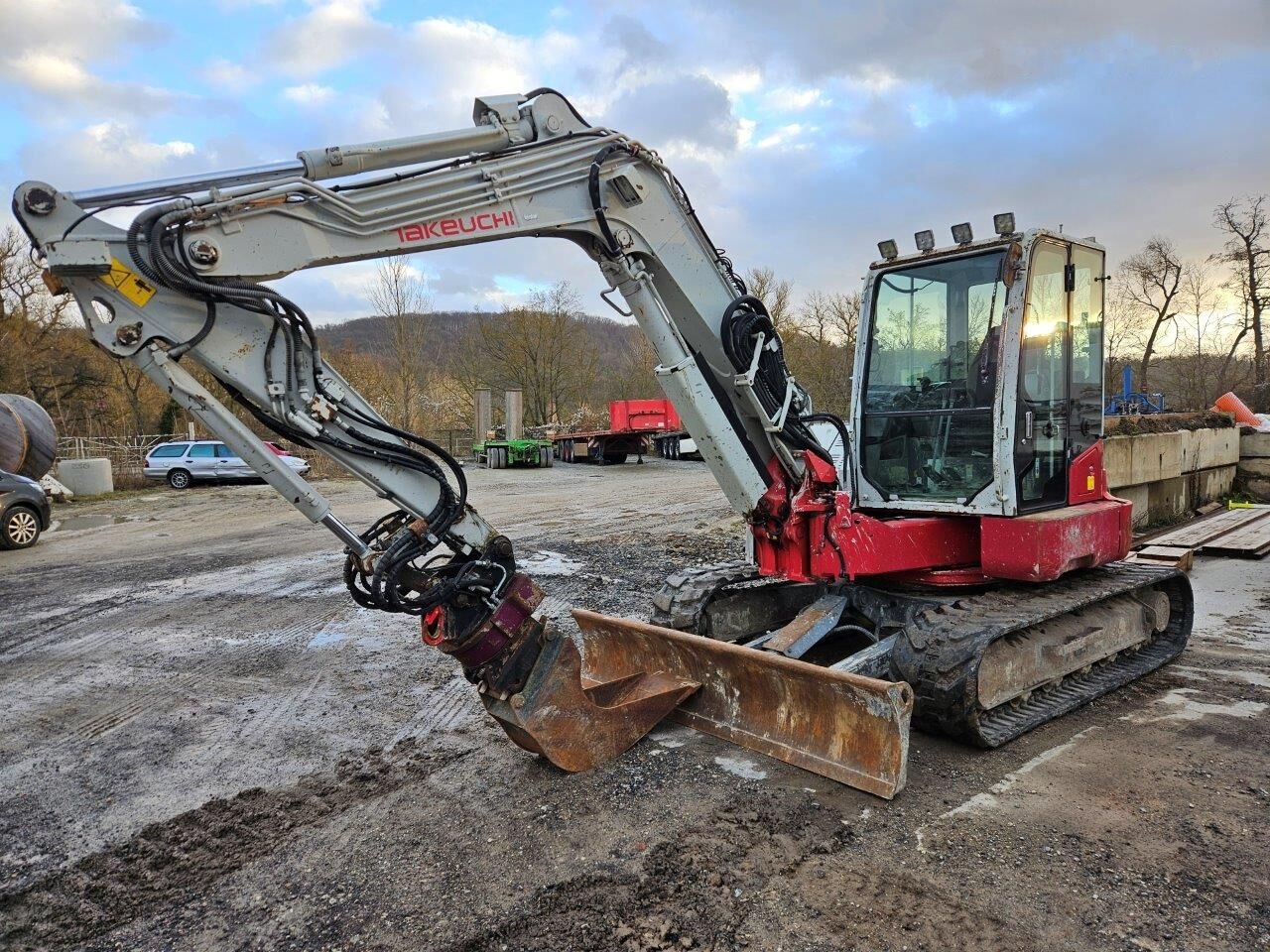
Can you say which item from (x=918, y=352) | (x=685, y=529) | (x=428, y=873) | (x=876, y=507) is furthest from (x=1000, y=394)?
(x=685, y=529)

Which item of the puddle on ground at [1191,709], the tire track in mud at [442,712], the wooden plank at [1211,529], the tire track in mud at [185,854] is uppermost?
the wooden plank at [1211,529]

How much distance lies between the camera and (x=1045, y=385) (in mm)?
4820

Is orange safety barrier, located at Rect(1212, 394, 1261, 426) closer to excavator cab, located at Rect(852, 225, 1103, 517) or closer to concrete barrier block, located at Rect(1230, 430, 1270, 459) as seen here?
concrete barrier block, located at Rect(1230, 430, 1270, 459)

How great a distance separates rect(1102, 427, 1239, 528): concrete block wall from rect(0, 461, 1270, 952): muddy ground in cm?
490

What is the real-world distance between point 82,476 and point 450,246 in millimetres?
20535

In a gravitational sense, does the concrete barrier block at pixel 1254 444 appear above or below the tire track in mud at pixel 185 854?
above

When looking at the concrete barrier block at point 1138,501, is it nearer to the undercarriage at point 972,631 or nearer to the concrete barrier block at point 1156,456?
the concrete barrier block at point 1156,456

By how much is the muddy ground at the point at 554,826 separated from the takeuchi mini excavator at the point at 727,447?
0.32m

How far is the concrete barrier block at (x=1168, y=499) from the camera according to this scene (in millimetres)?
11852

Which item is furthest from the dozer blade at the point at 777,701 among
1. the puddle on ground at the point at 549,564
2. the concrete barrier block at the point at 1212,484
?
the concrete barrier block at the point at 1212,484

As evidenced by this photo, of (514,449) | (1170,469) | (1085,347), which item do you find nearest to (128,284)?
(1085,347)

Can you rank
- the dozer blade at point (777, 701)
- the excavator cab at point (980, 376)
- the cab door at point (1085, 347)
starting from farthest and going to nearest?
the cab door at point (1085, 347)
the excavator cab at point (980, 376)
the dozer blade at point (777, 701)

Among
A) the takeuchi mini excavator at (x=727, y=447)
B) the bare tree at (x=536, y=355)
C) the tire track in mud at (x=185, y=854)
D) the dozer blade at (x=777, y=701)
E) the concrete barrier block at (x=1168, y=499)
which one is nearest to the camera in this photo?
the tire track in mud at (x=185, y=854)

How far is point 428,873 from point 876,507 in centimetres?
323
